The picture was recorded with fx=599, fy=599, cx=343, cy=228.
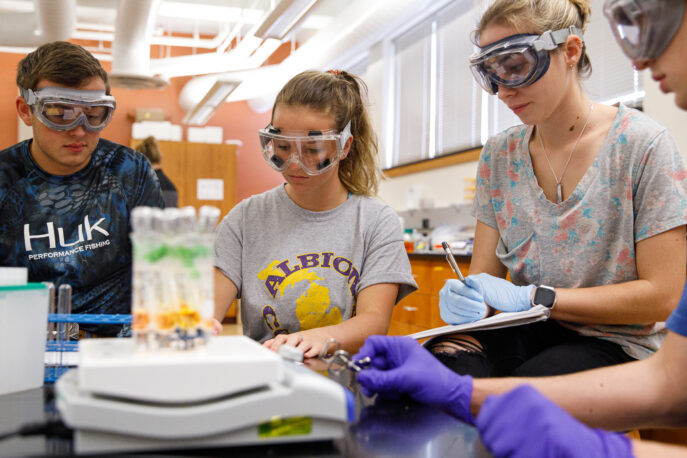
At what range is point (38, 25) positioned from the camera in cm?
504

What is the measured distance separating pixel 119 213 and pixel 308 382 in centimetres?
131

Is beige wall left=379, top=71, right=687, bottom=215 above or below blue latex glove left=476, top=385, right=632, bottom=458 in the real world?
above

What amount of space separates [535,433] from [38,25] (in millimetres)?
5553

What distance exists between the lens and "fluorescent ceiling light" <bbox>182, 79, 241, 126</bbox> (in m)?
5.43

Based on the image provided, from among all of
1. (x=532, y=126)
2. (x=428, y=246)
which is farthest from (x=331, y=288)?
(x=428, y=246)

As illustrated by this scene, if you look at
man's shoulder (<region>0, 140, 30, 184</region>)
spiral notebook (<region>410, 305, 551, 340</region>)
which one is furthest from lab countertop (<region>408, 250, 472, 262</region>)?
man's shoulder (<region>0, 140, 30, 184</region>)

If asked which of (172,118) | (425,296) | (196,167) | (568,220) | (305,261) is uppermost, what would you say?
(172,118)

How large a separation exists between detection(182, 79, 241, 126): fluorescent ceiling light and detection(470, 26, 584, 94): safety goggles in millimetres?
4127

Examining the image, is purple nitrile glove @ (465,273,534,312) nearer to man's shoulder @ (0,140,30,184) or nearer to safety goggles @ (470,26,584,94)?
safety goggles @ (470,26,584,94)

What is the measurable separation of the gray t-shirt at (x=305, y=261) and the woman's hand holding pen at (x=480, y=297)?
205 millimetres

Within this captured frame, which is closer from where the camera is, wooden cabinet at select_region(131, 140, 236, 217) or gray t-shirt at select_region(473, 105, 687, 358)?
gray t-shirt at select_region(473, 105, 687, 358)

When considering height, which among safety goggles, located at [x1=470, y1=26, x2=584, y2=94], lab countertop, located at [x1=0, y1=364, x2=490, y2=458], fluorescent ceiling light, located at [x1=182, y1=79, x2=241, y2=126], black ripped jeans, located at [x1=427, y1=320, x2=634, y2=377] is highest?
fluorescent ceiling light, located at [x1=182, y1=79, x2=241, y2=126]

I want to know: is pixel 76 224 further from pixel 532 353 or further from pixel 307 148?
pixel 532 353

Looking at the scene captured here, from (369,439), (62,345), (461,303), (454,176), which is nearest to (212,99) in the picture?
(454,176)
